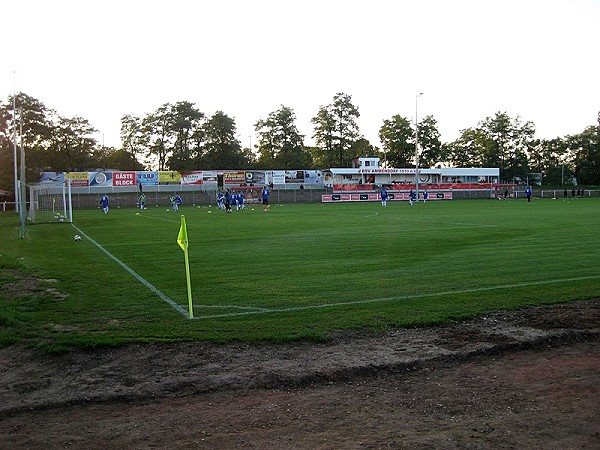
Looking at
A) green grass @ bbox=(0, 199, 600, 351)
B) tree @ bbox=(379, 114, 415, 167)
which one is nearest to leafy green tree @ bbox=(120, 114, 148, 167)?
tree @ bbox=(379, 114, 415, 167)

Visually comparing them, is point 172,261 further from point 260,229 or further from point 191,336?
point 260,229

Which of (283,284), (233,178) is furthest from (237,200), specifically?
(283,284)

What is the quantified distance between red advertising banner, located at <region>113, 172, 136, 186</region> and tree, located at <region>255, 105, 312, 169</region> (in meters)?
30.4

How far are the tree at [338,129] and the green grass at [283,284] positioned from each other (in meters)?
86.3

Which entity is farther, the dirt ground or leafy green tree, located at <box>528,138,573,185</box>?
leafy green tree, located at <box>528,138,573,185</box>

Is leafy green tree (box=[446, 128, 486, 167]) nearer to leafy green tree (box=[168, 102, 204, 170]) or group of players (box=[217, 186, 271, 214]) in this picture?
leafy green tree (box=[168, 102, 204, 170])

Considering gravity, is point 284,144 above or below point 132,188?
above

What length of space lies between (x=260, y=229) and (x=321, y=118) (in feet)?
269

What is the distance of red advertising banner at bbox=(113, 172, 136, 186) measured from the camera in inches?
2982

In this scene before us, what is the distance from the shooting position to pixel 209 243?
20.6 meters

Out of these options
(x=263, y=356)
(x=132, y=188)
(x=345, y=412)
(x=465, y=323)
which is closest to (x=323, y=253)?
(x=465, y=323)

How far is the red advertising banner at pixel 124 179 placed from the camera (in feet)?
249

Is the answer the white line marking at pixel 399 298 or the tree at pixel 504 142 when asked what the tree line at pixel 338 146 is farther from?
the white line marking at pixel 399 298

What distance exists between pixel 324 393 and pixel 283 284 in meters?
5.91
